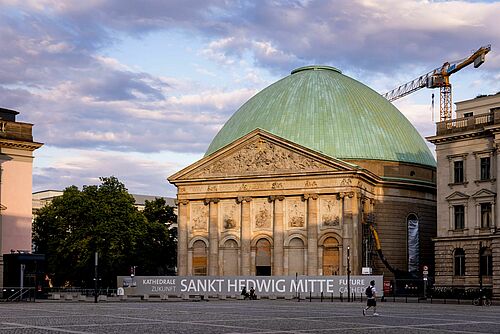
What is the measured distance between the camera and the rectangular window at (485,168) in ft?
254

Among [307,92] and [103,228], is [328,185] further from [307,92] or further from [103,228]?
[103,228]

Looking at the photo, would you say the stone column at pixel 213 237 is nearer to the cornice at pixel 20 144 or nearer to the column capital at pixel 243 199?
the column capital at pixel 243 199

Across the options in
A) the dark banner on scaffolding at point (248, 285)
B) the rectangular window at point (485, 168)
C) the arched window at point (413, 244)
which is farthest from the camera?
the arched window at point (413, 244)

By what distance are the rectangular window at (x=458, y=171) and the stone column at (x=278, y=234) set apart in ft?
70.1

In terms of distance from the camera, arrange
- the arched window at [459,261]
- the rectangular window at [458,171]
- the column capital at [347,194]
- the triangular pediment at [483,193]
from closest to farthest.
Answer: the triangular pediment at [483,193], the arched window at [459,261], the rectangular window at [458,171], the column capital at [347,194]

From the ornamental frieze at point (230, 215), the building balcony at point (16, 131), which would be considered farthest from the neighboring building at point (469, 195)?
the building balcony at point (16, 131)

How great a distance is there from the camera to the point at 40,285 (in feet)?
225

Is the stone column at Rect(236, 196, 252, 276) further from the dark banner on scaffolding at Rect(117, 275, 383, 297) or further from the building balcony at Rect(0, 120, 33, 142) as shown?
the building balcony at Rect(0, 120, 33, 142)

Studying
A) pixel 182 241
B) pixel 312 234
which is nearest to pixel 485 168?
pixel 312 234

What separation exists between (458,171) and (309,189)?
1884cm

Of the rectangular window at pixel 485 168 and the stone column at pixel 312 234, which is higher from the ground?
the rectangular window at pixel 485 168

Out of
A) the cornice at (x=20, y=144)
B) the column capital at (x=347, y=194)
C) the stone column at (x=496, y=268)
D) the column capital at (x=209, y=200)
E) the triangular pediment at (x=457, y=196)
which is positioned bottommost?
the stone column at (x=496, y=268)

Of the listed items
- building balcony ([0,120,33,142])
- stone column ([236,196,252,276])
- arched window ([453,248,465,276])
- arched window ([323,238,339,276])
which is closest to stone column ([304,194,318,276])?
arched window ([323,238,339,276])

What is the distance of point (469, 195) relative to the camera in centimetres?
7888
